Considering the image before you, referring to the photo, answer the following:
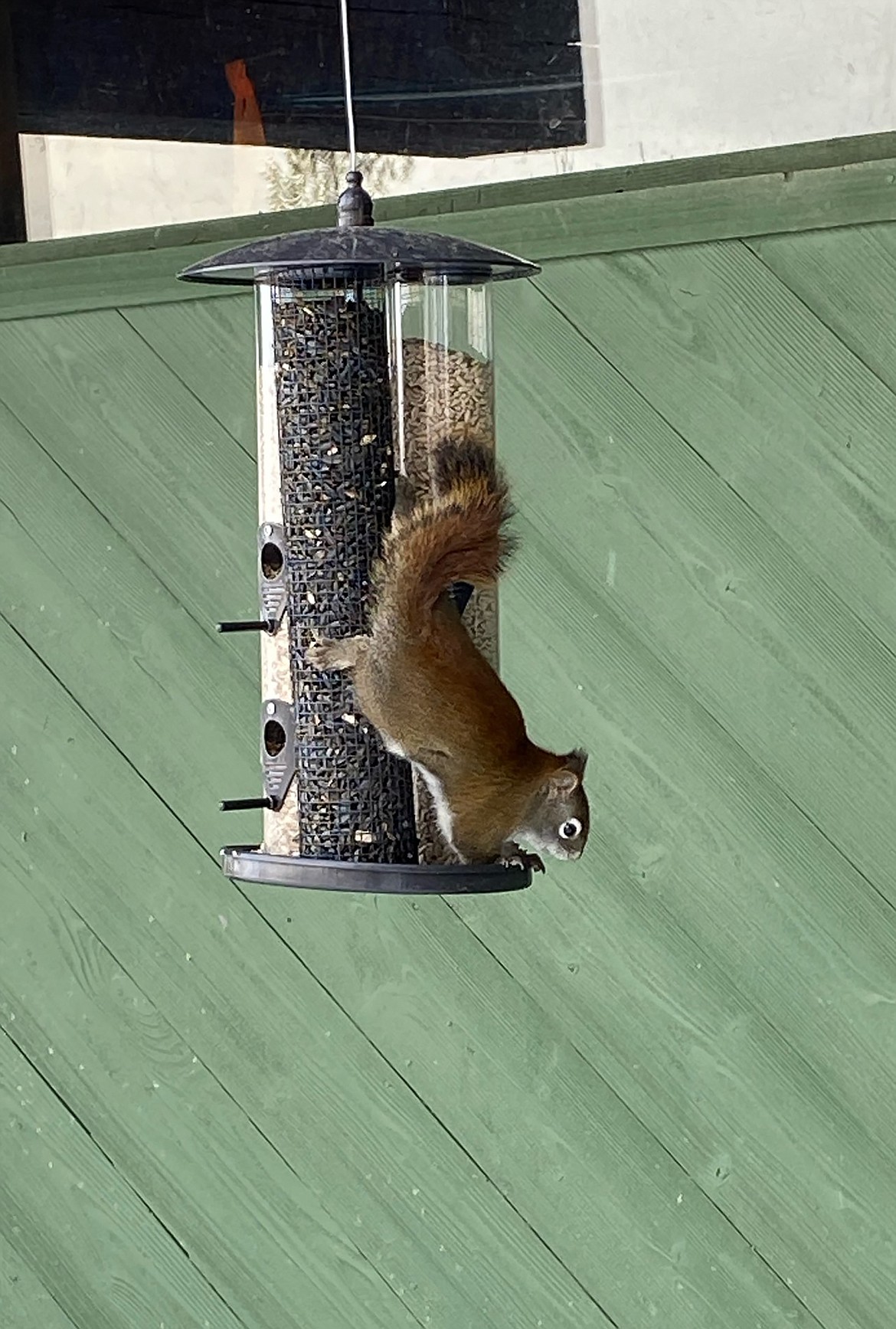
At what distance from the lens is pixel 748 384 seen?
182cm

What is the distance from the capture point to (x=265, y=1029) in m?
2.21

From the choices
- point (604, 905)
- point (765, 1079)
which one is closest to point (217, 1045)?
point (604, 905)

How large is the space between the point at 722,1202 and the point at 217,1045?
2.18 ft

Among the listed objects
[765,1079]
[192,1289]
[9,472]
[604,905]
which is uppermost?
[9,472]

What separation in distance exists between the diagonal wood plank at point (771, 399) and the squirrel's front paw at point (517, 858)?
0.61m

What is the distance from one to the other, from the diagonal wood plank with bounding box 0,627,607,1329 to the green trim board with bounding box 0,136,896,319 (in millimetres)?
512

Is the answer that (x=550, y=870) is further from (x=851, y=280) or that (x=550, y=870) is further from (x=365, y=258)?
(x=365, y=258)

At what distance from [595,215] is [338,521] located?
2.17 feet

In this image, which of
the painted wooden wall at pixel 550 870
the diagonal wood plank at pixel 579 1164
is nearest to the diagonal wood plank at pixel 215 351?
the painted wooden wall at pixel 550 870

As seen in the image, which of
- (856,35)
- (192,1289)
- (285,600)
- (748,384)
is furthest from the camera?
(192,1289)

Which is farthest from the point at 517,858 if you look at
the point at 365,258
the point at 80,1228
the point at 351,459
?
the point at 80,1228

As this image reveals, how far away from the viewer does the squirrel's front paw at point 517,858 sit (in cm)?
130

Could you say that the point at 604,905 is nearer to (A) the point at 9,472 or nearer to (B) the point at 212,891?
(B) the point at 212,891

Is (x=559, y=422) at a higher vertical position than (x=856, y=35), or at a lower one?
lower
